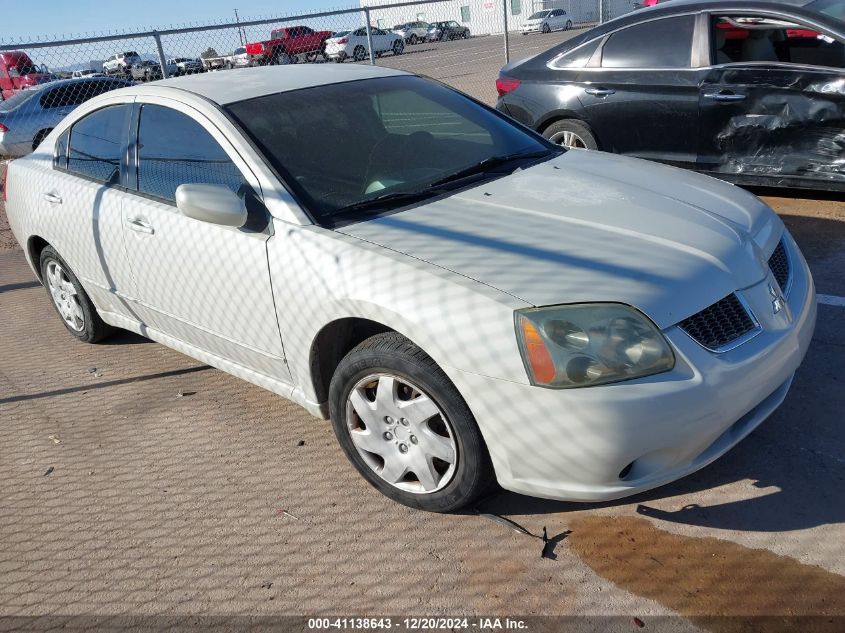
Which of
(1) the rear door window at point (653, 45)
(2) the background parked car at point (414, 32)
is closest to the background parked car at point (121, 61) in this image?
(1) the rear door window at point (653, 45)

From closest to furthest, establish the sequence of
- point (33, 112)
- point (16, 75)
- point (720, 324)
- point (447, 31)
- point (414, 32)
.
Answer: point (720, 324)
point (16, 75)
point (33, 112)
point (447, 31)
point (414, 32)

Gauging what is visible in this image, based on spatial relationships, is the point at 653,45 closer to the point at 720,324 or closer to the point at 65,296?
the point at 720,324

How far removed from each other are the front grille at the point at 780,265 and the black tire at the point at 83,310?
12.7 ft

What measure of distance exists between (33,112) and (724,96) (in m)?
12.4

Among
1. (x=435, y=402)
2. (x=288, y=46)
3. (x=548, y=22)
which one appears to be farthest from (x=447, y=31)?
(x=435, y=402)

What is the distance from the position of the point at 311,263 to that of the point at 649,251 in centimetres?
128

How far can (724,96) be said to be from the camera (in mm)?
5633

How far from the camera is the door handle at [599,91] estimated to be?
6.19 metres

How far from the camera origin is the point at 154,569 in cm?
289

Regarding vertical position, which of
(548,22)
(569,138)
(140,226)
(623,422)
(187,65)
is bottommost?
(548,22)

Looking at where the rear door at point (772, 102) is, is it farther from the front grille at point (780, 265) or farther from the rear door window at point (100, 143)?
the rear door window at point (100, 143)

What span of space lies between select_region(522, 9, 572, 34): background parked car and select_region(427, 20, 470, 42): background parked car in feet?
19.2

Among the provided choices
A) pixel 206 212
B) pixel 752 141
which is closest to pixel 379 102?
pixel 206 212

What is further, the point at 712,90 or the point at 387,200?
the point at 712,90
